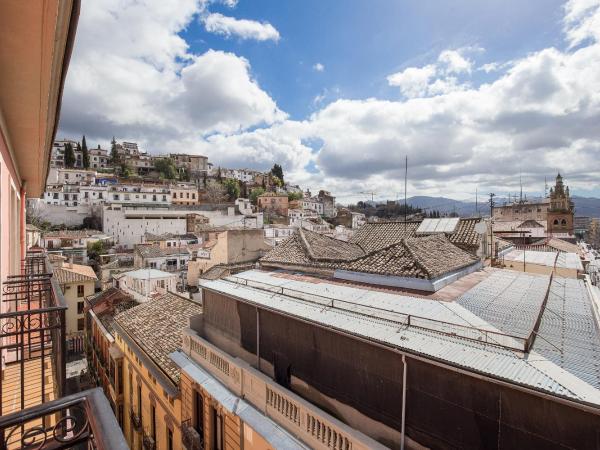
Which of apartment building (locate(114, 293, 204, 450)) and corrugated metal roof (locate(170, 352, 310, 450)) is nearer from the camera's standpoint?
corrugated metal roof (locate(170, 352, 310, 450))

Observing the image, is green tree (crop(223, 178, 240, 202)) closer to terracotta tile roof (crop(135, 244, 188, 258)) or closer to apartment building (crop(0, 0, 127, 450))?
terracotta tile roof (crop(135, 244, 188, 258))

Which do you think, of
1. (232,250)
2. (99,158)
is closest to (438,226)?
(232,250)

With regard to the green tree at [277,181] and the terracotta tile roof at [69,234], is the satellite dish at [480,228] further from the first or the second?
the green tree at [277,181]

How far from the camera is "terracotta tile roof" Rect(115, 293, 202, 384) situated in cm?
1075

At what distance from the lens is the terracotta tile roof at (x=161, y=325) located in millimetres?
10750

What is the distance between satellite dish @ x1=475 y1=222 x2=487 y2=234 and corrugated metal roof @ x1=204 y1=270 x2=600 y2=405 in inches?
219

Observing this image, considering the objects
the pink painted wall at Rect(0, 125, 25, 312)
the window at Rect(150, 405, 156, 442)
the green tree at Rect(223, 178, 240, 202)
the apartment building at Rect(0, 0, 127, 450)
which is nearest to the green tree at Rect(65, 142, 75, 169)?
the green tree at Rect(223, 178, 240, 202)

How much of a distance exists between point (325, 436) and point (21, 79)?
231 inches

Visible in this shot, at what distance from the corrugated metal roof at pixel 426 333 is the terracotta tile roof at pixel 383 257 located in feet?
3.73

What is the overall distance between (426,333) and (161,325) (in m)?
11.5

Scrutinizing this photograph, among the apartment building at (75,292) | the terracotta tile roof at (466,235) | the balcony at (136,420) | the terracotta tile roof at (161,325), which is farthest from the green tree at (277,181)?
the balcony at (136,420)

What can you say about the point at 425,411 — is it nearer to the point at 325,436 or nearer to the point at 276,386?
the point at 325,436

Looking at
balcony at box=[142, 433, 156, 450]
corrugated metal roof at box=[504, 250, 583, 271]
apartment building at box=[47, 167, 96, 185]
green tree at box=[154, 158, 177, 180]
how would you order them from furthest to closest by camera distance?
green tree at box=[154, 158, 177, 180] → apartment building at box=[47, 167, 96, 185] → corrugated metal roof at box=[504, 250, 583, 271] → balcony at box=[142, 433, 156, 450]

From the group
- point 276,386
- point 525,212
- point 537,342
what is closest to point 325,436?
point 276,386
